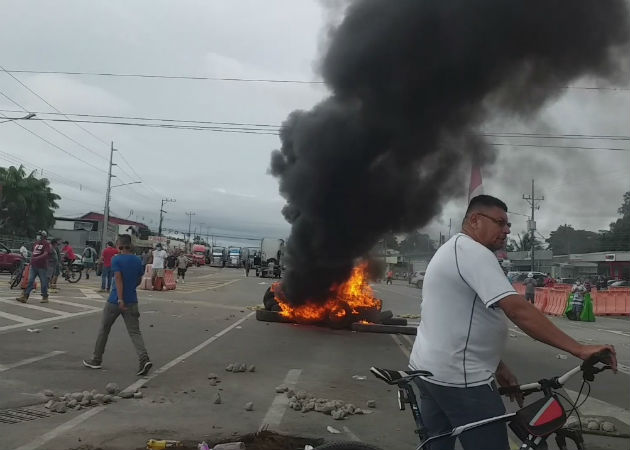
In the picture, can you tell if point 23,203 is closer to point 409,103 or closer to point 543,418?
point 409,103

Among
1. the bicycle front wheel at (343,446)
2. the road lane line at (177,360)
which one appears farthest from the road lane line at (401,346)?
the bicycle front wheel at (343,446)

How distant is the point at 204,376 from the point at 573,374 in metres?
5.14

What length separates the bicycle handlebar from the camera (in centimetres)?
223

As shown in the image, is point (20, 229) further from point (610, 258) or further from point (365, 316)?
point (610, 258)

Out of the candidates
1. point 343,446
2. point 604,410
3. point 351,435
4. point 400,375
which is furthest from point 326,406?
point 604,410

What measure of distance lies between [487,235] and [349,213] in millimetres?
9727

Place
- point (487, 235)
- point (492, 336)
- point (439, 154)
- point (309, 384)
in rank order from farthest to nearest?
point (439, 154), point (309, 384), point (487, 235), point (492, 336)

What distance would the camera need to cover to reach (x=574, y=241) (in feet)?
246

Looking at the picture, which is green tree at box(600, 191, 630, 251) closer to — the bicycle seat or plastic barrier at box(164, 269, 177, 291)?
plastic barrier at box(164, 269, 177, 291)

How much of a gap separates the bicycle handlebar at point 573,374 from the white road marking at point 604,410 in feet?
13.0

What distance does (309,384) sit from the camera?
6516mm

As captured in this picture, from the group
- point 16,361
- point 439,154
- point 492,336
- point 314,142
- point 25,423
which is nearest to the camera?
point 492,336

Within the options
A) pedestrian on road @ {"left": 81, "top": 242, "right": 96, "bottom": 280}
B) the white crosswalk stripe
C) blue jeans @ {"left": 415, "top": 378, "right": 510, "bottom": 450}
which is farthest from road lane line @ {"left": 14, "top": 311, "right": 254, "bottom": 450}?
pedestrian on road @ {"left": 81, "top": 242, "right": 96, "bottom": 280}

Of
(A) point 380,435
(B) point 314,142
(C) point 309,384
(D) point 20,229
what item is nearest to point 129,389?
(C) point 309,384
